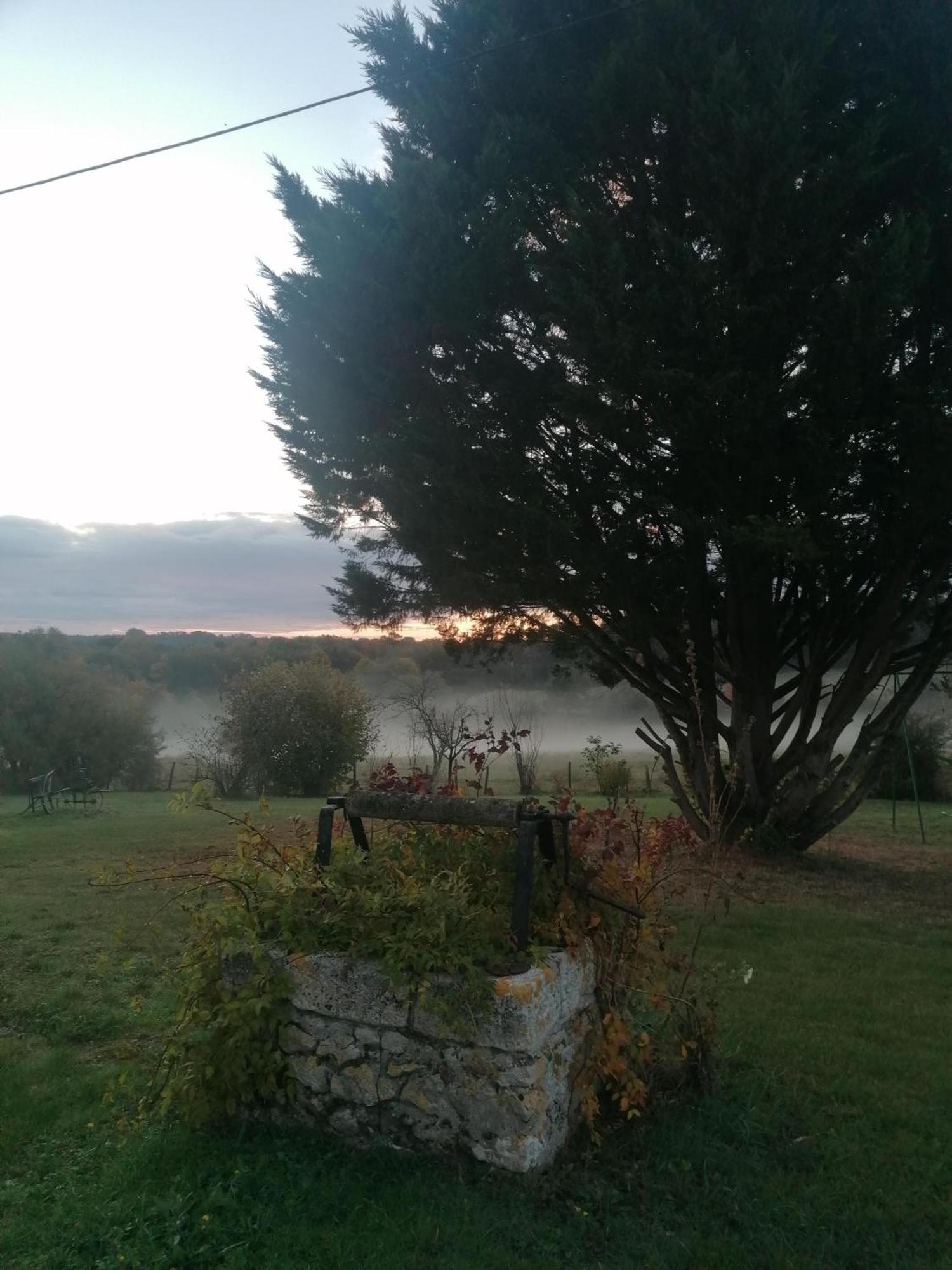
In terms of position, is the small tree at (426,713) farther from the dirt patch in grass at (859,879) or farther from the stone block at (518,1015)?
the stone block at (518,1015)

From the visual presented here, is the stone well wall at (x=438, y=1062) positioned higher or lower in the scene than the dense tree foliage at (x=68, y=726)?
lower

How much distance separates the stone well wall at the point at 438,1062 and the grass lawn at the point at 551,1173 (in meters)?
0.11

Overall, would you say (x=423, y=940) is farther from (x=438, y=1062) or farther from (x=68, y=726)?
(x=68, y=726)

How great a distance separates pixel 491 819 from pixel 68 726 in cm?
2677

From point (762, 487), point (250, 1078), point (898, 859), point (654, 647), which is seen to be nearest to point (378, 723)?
point (654, 647)

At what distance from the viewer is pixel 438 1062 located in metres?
3.15

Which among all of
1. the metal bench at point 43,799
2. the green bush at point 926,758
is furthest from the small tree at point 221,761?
the green bush at point 926,758

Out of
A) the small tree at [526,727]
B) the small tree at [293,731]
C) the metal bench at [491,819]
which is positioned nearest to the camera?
the metal bench at [491,819]

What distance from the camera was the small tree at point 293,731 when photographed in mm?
22656

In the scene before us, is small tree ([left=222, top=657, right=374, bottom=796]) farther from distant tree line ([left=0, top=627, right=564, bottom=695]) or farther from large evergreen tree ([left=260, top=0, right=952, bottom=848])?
large evergreen tree ([left=260, top=0, right=952, bottom=848])

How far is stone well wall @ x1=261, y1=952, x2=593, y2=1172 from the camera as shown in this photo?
3053 millimetres

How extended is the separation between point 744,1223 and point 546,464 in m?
6.91

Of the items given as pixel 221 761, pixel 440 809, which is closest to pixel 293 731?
pixel 221 761

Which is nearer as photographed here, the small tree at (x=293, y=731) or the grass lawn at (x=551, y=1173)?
the grass lawn at (x=551, y=1173)
